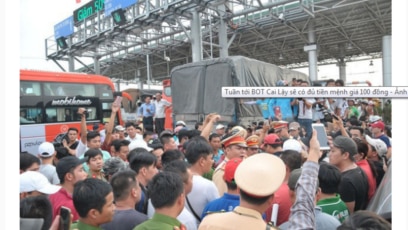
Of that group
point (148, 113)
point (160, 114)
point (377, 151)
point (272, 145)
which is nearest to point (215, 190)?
A: point (272, 145)

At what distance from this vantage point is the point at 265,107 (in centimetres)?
668

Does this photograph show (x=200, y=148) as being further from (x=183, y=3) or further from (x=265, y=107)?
(x=183, y=3)

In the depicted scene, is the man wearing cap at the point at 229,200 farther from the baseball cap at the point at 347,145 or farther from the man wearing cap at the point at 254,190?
the baseball cap at the point at 347,145

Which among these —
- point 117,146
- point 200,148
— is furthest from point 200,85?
point 200,148

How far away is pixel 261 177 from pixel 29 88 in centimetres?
1006

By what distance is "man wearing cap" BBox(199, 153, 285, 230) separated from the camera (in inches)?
56.4

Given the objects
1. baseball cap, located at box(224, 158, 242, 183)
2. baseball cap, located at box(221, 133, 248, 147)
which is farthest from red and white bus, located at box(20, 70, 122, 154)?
baseball cap, located at box(224, 158, 242, 183)

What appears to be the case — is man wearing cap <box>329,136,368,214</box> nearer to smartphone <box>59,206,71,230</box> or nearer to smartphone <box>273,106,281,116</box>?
smartphone <box>59,206,71,230</box>

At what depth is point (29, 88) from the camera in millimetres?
9852

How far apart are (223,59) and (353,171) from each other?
4.44m

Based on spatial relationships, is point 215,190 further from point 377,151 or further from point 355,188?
point 377,151

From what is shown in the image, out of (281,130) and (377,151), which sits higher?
(281,130)

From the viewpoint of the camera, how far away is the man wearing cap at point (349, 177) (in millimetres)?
2703
